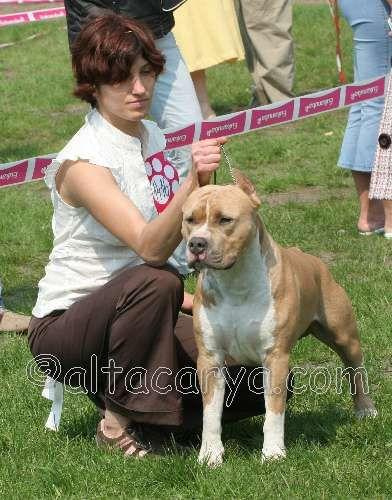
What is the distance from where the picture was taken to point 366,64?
7.30m

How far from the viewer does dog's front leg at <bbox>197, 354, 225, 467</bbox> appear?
4117mm

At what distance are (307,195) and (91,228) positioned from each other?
4.41 metres

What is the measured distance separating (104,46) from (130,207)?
64 centimetres

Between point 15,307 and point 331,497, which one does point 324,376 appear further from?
point 15,307

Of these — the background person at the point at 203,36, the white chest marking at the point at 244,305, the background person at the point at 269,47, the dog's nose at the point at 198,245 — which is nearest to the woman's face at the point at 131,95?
the white chest marking at the point at 244,305

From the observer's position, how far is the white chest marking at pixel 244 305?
157 inches

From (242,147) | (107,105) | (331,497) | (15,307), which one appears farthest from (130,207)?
(242,147)

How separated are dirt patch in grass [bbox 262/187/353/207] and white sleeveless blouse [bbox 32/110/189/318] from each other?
402cm

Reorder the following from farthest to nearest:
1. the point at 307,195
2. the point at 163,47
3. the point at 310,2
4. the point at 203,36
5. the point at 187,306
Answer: the point at 310,2
the point at 203,36
the point at 307,195
the point at 163,47
the point at 187,306

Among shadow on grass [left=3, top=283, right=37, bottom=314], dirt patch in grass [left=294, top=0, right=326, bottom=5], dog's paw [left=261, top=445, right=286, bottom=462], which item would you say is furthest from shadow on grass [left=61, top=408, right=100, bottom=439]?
dirt patch in grass [left=294, top=0, right=326, bottom=5]

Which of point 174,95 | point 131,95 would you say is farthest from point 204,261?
point 174,95

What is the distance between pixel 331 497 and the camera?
12.5 feet

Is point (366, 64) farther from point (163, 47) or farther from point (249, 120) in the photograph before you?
point (163, 47)

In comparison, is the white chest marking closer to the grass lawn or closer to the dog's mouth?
the dog's mouth
